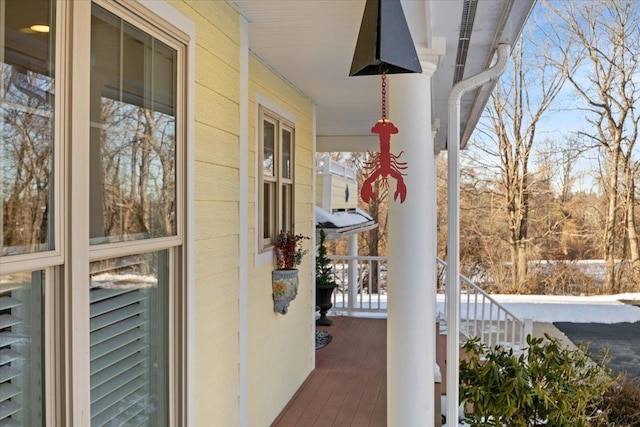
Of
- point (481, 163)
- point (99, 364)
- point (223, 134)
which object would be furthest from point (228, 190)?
point (481, 163)

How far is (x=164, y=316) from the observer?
2.05 meters

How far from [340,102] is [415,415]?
3.49 m

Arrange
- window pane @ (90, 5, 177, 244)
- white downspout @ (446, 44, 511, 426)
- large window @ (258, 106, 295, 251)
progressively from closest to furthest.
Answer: window pane @ (90, 5, 177, 244) < white downspout @ (446, 44, 511, 426) < large window @ (258, 106, 295, 251)

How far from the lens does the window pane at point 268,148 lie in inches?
151

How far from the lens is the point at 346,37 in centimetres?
323

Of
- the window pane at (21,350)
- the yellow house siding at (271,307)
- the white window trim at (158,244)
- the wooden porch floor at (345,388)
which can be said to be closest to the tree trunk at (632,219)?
the wooden porch floor at (345,388)

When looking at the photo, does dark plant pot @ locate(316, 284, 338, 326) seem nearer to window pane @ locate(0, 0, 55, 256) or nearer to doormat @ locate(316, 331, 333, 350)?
doormat @ locate(316, 331, 333, 350)

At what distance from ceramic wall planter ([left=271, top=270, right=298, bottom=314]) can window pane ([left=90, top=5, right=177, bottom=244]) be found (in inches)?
74.7

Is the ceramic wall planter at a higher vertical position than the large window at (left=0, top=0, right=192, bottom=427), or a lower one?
lower

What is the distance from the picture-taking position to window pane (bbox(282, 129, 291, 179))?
436 cm

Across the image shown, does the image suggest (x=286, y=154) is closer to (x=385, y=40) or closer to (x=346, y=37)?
(x=346, y=37)

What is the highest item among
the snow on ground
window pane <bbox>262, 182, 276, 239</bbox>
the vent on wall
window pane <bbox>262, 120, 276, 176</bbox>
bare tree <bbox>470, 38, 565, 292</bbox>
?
bare tree <bbox>470, 38, 565, 292</bbox>

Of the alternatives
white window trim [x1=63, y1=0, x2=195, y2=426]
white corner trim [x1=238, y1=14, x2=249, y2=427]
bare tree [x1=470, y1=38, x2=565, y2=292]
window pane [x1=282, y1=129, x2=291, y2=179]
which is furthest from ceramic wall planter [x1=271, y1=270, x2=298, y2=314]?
bare tree [x1=470, y1=38, x2=565, y2=292]

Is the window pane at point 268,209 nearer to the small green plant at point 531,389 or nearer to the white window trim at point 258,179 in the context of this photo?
the white window trim at point 258,179
